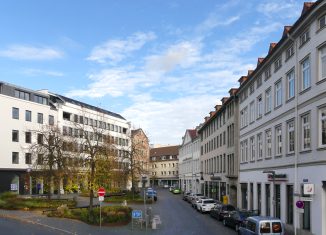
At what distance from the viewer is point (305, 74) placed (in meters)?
28.2

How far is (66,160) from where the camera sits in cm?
5131

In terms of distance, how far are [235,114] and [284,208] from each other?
20.6 m

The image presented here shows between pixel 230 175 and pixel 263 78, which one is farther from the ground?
pixel 263 78

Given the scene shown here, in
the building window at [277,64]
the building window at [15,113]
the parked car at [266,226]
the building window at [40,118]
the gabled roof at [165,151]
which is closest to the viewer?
the parked car at [266,226]

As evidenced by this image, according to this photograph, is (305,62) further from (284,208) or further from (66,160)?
(66,160)

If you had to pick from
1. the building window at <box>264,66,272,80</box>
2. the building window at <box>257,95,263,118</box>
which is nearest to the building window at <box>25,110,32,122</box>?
the building window at <box>257,95,263,118</box>

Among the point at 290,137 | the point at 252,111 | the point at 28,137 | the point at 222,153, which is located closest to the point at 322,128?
the point at 290,137

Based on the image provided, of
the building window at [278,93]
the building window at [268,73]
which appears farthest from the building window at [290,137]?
the building window at [268,73]

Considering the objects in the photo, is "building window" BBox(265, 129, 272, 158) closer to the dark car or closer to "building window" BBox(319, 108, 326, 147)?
the dark car

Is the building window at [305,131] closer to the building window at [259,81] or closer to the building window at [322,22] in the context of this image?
the building window at [322,22]

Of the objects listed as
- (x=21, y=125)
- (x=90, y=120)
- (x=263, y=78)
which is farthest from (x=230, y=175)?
(x=90, y=120)

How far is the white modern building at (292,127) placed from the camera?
83.4ft

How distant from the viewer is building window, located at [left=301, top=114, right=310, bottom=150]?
27.5 metres

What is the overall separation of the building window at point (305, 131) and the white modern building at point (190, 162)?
59647 millimetres
